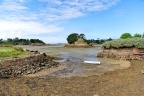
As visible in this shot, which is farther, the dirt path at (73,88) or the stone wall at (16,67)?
the stone wall at (16,67)

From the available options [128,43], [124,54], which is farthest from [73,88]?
[128,43]

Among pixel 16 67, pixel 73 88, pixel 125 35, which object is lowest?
pixel 73 88

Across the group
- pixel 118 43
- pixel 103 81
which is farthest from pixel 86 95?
pixel 118 43

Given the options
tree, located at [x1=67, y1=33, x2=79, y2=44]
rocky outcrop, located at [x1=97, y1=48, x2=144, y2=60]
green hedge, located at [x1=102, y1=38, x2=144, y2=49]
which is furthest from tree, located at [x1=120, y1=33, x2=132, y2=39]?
tree, located at [x1=67, y1=33, x2=79, y2=44]

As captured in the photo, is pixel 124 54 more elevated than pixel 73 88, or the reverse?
pixel 124 54

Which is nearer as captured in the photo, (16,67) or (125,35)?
(16,67)

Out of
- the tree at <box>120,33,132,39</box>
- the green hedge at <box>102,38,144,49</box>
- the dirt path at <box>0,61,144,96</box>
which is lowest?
the dirt path at <box>0,61,144,96</box>

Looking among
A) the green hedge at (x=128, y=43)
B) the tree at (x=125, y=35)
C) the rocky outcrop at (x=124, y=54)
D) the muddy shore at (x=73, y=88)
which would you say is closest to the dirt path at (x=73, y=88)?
the muddy shore at (x=73, y=88)

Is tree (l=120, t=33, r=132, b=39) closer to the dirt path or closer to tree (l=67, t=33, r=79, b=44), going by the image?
the dirt path

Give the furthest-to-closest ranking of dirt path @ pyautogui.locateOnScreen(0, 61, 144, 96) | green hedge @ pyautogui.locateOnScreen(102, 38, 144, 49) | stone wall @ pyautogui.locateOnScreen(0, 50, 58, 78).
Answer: green hedge @ pyautogui.locateOnScreen(102, 38, 144, 49)
stone wall @ pyautogui.locateOnScreen(0, 50, 58, 78)
dirt path @ pyautogui.locateOnScreen(0, 61, 144, 96)

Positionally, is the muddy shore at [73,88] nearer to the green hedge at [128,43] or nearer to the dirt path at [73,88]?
the dirt path at [73,88]

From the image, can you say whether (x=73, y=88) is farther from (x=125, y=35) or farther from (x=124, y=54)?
(x=125, y=35)

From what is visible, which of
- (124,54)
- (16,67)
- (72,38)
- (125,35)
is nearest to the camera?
(16,67)

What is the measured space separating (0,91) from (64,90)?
256 cm
